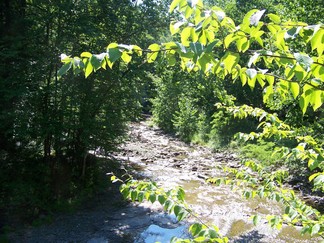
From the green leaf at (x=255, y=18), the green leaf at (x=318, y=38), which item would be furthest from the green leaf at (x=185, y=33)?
the green leaf at (x=318, y=38)

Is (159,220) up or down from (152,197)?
down

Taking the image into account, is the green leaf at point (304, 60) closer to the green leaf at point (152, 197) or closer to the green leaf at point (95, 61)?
the green leaf at point (95, 61)

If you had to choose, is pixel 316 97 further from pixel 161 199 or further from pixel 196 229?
pixel 161 199

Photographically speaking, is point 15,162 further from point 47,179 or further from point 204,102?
point 204,102

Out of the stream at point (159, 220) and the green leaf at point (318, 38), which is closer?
the green leaf at point (318, 38)

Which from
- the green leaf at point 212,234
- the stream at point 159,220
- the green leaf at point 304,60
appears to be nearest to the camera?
the green leaf at point 304,60

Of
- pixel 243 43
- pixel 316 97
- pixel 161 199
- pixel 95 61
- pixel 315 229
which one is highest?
pixel 243 43

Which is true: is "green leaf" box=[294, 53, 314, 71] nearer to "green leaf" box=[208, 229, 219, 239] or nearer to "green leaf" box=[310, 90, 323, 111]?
"green leaf" box=[310, 90, 323, 111]

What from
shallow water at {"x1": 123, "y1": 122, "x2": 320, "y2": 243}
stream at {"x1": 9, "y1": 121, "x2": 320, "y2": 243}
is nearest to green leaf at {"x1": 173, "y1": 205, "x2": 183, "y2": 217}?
shallow water at {"x1": 123, "y1": 122, "x2": 320, "y2": 243}

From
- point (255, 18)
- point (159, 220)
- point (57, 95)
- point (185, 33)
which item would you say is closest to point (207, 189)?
point (159, 220)

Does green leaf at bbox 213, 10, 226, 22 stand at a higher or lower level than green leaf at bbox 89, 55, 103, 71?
higher

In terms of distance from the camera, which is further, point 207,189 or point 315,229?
point 207,189

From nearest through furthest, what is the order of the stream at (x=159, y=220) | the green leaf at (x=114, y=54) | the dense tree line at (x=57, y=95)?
the green leaf at (x=114, y=54)
the stream at (x=159, y=220)
the dense tree line at (x=57, y=95)

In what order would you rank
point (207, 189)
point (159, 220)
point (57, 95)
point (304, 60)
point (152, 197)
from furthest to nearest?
point (207, 189), point (159, 220), point (57, 95), point (152, 197), point (304, 60)
